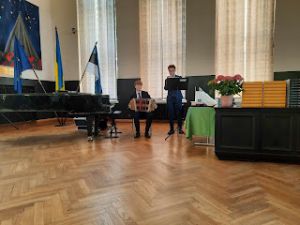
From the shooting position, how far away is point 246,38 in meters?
5.89

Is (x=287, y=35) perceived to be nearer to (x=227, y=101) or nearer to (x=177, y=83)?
(x=177, y=83)

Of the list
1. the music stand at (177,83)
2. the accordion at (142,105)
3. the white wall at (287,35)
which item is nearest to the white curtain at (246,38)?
the white wall at (287,35)

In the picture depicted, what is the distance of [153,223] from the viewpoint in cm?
150

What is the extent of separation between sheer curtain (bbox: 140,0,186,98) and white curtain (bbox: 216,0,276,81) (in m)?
1.04

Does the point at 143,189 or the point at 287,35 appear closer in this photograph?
the point at 143,189

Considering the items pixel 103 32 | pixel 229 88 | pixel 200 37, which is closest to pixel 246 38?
pixel 200 37

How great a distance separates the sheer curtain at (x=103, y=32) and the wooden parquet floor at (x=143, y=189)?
4.21 meters

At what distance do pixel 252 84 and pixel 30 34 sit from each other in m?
6.55

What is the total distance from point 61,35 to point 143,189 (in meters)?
7.36

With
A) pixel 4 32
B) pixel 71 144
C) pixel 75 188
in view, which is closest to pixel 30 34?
pixel 4 32

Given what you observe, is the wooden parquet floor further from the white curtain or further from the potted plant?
the white curtain

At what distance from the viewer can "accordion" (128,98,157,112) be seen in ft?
15.2

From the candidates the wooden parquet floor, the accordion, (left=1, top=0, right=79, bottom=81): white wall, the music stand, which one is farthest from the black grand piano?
(left=1, top=0, right=79, bottom=81): white wall

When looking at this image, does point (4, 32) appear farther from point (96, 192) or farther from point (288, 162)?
point (288, 162)
